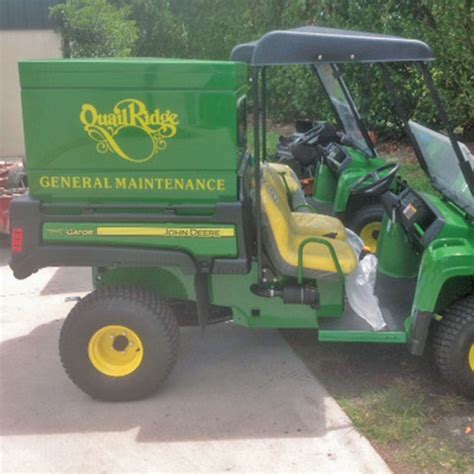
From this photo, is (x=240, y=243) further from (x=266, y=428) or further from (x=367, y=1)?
(x=367, y=1)

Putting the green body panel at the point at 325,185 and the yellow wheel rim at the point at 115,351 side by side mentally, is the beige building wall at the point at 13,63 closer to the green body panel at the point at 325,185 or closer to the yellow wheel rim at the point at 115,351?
the green body panel at the point at 325,185

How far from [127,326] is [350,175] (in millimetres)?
2730

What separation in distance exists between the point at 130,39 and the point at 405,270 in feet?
29.7

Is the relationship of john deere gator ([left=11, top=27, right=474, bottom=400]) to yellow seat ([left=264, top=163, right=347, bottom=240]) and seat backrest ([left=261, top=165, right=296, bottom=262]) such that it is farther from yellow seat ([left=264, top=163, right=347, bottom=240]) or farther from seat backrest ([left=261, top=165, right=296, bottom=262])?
yellow seat ([left=264, top=163, right=347, bottom=240])

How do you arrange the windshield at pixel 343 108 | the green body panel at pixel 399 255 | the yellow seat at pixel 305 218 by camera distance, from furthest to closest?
the windshield at pixel 343 108 < the yellow seat at pixel 305 218 < the green body panel at pixel 399 255

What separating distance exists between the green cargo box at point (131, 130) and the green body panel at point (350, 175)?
2281mm

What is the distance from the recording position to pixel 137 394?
3.75 m

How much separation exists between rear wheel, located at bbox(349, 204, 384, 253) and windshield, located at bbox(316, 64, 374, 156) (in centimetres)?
51

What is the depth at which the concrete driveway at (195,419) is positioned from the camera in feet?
10.7

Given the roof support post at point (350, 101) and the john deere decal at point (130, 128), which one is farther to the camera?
the roof support post at point (350, 101)

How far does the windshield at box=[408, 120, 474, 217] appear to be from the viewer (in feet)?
12.4

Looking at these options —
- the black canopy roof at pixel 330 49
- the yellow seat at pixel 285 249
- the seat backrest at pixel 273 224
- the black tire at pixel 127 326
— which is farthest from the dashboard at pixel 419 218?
the black tire at pixel 127 326

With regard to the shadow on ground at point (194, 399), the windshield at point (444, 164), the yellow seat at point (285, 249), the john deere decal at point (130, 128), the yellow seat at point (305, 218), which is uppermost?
the john deere decal at point (130, 128)

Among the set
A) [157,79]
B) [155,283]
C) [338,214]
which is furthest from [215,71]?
[338,214]
